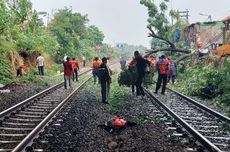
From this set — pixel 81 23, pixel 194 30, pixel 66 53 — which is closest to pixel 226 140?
pixel 194 30

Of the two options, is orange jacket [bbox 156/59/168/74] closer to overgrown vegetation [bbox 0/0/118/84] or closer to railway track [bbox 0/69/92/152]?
railway track [bbox 0/69/92/152]

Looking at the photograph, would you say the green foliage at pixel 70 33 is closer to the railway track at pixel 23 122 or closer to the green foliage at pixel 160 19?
the green foliage at pixel 160 19

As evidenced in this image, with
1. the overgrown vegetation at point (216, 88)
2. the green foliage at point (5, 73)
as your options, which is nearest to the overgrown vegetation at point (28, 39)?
the green foliage at point (5, 73)

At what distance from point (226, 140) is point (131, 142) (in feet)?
7.03

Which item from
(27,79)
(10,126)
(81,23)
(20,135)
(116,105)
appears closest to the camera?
(20,135)

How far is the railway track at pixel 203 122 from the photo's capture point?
752cm

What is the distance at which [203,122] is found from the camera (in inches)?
399

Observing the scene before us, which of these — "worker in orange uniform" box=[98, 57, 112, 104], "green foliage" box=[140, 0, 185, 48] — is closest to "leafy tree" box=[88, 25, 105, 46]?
"green foliage" box=[140, 0, 185, 48]

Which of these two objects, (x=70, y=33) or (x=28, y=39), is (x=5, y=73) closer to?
(x=28, y=39)

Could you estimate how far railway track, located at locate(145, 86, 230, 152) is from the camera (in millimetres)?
7520

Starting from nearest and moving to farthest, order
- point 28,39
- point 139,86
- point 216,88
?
point 139,86
point 216,88
point 28,39

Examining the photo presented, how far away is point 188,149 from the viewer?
7066 mm

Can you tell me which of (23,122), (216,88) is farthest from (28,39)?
(23,122)

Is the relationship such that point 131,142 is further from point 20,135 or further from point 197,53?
point 197,53
